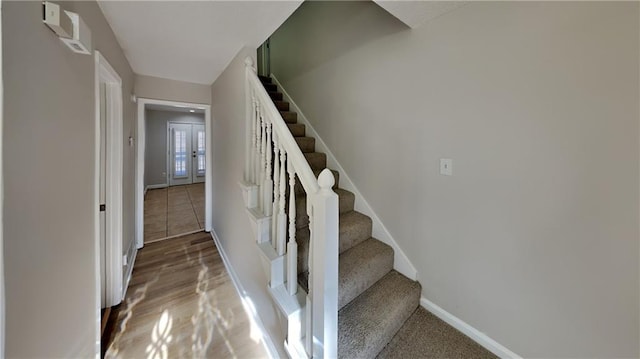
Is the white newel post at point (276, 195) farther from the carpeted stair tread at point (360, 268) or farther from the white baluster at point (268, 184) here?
the carpeted stair tread at point (360, 268)

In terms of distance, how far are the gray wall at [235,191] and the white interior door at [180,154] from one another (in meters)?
5.00

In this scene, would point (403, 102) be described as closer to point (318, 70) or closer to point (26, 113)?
point (318, 70)

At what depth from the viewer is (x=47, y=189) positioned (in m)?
0.90

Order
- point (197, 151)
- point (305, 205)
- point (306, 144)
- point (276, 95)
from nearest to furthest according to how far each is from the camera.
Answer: point (305, 205), point (306, 144), point (276, 95), point (197, 151)

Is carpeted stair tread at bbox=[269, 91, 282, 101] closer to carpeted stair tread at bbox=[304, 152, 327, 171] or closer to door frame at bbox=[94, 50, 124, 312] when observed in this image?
carpeted stair tread at bbox=[304, 152, 327, 171]

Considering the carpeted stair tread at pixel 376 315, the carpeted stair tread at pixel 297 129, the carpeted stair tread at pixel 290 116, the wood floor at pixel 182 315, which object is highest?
the carpeted stair tread at pixel 290 116

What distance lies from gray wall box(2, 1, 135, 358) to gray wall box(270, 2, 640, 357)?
6.21ft

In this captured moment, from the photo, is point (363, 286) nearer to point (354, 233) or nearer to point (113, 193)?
point (354, 233)

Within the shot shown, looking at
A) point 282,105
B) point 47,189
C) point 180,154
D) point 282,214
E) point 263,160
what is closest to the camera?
point 47,189

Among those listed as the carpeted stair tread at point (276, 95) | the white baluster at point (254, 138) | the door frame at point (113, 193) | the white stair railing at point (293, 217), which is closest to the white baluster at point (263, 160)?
the white stair railing at point (293, 217)

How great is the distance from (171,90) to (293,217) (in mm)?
2932

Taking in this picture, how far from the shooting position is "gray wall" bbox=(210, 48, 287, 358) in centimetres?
169

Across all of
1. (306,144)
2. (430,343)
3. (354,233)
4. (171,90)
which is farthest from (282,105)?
(430,343)

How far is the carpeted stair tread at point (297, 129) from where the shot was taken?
8.71 feet
